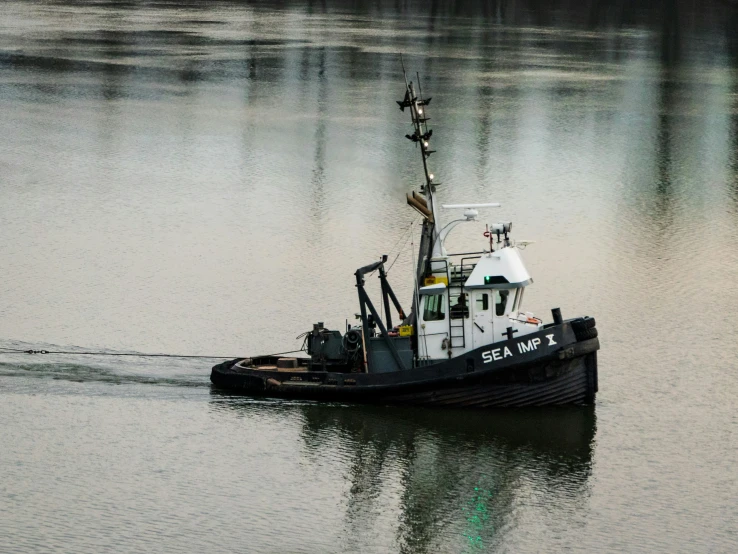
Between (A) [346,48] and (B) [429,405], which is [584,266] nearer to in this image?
(B) [429,405]

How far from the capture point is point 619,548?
71.0 feet

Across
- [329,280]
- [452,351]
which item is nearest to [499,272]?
[452,351]

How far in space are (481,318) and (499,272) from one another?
3.06 ft

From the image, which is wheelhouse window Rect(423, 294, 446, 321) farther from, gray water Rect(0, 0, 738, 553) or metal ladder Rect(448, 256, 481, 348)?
gray water Rect(0, 0, 738, 553)

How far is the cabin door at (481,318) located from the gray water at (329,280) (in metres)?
1.45

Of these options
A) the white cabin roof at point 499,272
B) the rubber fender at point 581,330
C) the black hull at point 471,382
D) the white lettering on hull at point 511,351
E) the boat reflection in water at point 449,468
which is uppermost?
the white cabin roof at point 499,272

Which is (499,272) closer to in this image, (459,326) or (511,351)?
(459,326)

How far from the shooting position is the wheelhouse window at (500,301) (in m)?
26.0

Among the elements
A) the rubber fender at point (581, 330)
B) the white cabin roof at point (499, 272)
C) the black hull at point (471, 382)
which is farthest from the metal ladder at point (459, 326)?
the rubber fender at point (581, 330)

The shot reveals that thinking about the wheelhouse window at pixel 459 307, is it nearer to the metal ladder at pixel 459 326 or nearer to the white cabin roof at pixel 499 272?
the metal ladder at pixel 459 326

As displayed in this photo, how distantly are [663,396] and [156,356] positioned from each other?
33.4 feet

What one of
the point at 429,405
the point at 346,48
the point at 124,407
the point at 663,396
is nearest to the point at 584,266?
the point at 663,396

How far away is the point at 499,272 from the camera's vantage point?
25828 millimetres

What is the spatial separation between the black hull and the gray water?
297 millimetres
